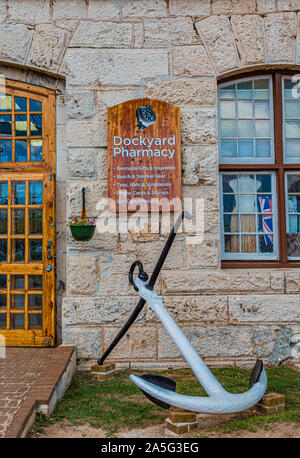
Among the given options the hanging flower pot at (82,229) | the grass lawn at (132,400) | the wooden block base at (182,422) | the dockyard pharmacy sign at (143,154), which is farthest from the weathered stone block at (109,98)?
the wooden block base at (182,422)

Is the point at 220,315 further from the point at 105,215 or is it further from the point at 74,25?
the point at 74,25

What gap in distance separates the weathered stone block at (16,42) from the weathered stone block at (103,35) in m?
0.56

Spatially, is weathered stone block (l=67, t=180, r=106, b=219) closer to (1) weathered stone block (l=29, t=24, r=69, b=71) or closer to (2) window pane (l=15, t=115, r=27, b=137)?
(2) window pane (l=15, t=115, r=27, b=137)

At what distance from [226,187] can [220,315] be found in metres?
1.56

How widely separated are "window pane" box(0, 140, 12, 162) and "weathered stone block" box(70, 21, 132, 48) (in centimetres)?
144

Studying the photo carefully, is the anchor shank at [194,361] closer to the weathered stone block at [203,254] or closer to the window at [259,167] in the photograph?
the weathered stone block at [203,254]

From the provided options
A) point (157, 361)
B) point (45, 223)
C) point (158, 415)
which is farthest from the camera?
point (45, 223)

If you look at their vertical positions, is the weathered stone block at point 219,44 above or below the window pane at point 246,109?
above

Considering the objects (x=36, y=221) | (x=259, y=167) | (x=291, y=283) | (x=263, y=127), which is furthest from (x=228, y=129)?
(x=36, y=221)

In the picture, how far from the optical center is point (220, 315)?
4.41m

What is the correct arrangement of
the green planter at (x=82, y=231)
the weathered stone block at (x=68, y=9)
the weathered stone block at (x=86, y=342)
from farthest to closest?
the weathered stone block at (x=68, y=9)
the weathered stone block at (x=86, y=342)
the green planter at (x=82, y=231)

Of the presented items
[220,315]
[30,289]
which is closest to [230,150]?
[220,315]

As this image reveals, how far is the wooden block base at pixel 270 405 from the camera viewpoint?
303 cm

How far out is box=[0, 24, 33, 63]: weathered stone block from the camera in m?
4.59
